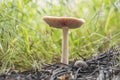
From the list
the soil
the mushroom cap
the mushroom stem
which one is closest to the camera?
the soil

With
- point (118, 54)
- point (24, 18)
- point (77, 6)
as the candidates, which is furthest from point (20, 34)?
point (77, 6)

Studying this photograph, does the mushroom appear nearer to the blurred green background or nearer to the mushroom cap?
the mushroom cap

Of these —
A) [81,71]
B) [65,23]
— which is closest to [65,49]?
[65,23]

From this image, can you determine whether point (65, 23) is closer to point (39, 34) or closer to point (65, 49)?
point (65, 49)

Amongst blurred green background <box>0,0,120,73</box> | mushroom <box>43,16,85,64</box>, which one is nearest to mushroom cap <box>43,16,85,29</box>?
mushroom <box>43,16,85,64</box>

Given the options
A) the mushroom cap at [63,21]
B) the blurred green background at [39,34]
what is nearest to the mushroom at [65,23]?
the mushroom cap at [63,21]

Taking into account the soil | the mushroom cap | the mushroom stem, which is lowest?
the soil
